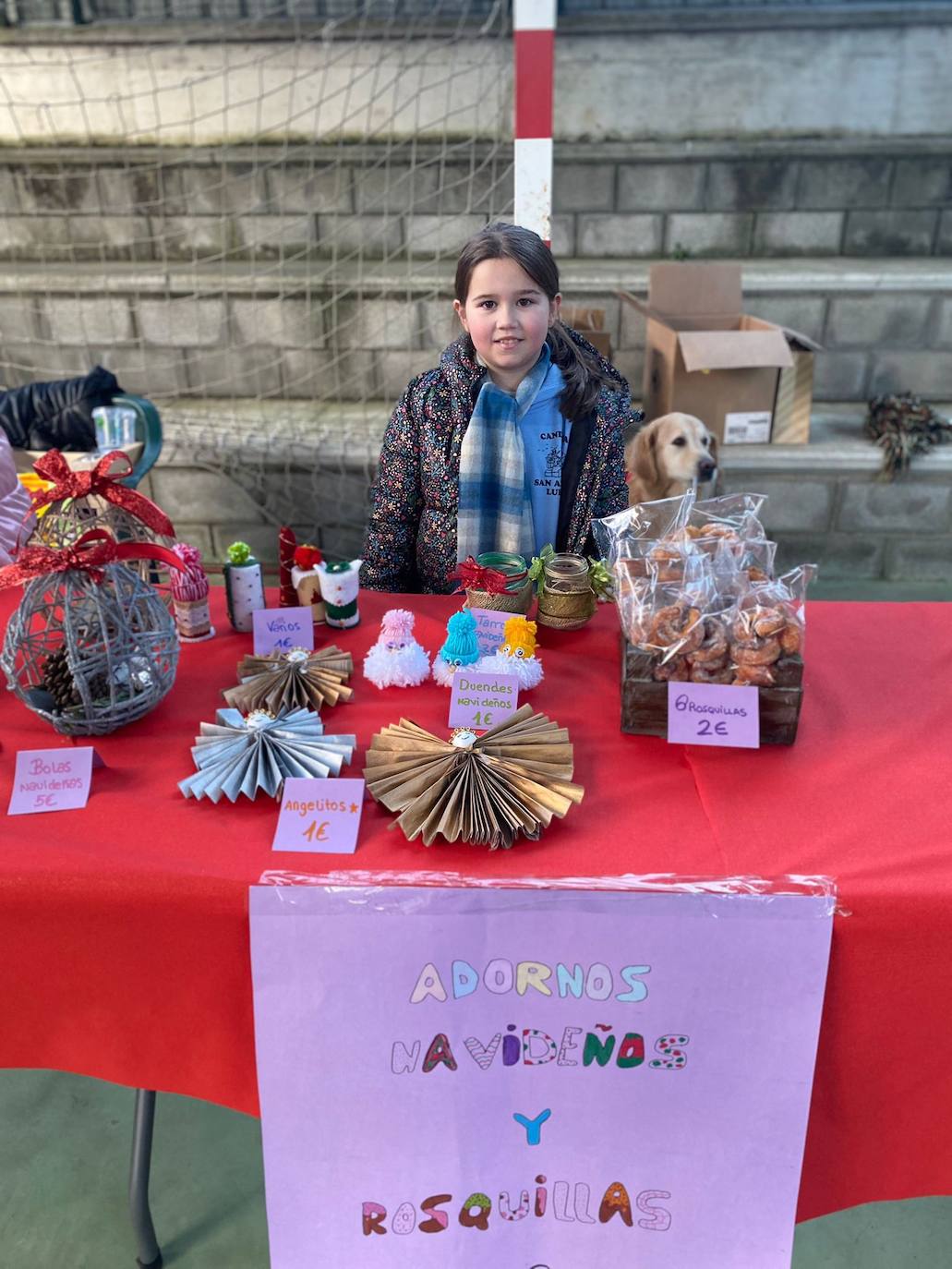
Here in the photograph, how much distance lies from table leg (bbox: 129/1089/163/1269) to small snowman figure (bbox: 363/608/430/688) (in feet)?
2.13

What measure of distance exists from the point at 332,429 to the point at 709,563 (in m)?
2.39

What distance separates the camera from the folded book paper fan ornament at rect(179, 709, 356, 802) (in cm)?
92

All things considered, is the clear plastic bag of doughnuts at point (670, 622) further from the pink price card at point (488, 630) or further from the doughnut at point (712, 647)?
the pink price card at point (488, 630)

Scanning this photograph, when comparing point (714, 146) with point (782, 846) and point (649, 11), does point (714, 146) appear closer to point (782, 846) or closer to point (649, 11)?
point (649, 11)

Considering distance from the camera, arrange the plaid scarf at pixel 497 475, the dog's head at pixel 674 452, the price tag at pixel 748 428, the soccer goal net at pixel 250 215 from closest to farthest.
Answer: the plaid scarf at pixel 497 475 → the dog's head at pixel 674 452 → the price tag at pixel 748 428 → the soccer goal net at pixel 250 215

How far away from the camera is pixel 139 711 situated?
1.04 m

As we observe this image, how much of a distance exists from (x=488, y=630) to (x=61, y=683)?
0.53 meters

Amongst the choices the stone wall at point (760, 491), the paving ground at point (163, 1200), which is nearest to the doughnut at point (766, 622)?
the paving ground at point (163, 1200)

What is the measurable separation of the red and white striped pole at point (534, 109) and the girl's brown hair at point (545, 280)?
0.33m

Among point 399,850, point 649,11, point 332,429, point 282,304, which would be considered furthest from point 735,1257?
point 649,11

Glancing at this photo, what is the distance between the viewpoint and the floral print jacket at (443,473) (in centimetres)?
163

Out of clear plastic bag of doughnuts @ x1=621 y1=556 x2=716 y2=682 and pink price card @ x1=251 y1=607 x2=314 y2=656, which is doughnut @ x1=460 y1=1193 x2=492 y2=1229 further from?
pink price card @ x1=251 y1=607 x2=314 y2=656

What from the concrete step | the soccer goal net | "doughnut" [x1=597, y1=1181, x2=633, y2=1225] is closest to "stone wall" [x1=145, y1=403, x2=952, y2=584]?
the soccer goal net

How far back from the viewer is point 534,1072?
821 millimetres
